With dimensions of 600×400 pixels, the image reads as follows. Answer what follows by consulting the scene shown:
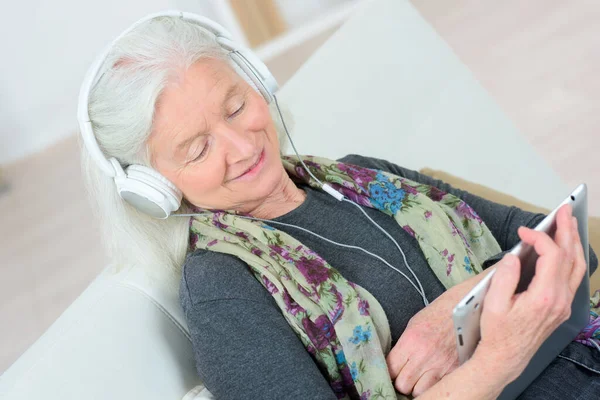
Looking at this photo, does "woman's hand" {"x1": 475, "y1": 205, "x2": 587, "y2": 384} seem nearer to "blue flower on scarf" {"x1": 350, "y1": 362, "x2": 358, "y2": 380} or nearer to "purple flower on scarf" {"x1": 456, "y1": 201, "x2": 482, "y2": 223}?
"blue flower on scarf" {"x1": 350, "y1": 362, "x2": 358, "y2": 380}

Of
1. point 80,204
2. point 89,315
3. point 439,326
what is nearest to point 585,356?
point 439,326

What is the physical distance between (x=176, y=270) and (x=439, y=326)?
53 centimetres

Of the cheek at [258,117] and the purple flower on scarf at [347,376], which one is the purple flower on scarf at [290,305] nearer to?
the purple flower on scarf at [347,376]

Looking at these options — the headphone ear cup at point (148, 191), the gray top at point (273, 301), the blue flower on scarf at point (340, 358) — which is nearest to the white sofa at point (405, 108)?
the gray top at point (273, 301)

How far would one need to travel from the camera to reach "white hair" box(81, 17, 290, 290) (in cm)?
122

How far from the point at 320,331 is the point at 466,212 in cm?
48

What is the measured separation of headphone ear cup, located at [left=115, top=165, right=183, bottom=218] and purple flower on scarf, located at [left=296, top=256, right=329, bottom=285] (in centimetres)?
26

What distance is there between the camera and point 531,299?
957 millimetres

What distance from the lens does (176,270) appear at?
4.52ft

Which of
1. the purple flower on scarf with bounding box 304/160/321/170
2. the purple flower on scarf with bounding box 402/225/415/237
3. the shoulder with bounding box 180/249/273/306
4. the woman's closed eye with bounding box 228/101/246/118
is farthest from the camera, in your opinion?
the purple flower on scarf with bounding box 304/160/321/170

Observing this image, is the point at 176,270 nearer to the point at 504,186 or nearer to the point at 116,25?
the point at 504,186

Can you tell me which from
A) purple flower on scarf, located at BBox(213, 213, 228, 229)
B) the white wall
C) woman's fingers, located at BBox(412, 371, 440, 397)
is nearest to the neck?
purple flower on scarf, located at BBox(213, 213, 228, 229)

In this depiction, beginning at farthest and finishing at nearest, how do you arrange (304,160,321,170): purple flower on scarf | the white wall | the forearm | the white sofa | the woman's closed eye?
the white wall < the white sofa < (304,160,321,170): purple flower on scarf < the woman's closed eye < the forearm

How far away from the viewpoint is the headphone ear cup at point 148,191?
1231 mm
